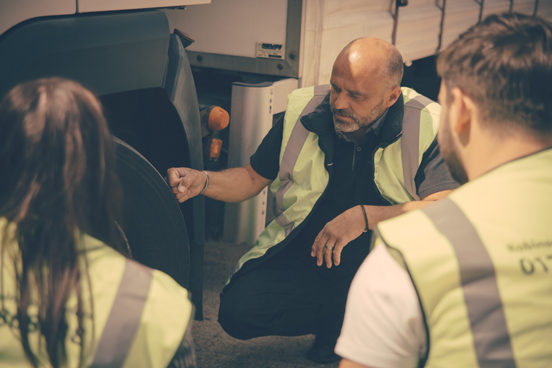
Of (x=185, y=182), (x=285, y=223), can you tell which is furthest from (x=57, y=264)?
(x=285, y=223)

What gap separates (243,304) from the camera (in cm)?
232

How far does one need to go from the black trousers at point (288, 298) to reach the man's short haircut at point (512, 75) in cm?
141

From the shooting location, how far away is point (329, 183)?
2.34 m

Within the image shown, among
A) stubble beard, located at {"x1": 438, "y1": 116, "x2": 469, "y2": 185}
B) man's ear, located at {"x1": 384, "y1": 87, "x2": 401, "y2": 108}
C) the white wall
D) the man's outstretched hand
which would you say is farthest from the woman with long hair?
the white wall

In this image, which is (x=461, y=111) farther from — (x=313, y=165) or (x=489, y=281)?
(x=313, y=165)

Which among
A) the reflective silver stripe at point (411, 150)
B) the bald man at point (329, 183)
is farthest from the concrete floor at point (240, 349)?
the reflective silver stripe at point (411, 150)

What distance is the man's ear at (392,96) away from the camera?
7.73 ft

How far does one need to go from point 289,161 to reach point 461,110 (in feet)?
4.14

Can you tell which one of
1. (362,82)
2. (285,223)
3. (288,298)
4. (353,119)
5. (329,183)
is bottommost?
(288,298)

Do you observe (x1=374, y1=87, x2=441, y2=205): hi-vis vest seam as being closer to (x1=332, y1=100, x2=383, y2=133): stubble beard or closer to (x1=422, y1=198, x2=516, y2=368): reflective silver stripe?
(x1=332, y1=100, x2=383, y2=133): stubble beard

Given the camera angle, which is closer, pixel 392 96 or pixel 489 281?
pixel 489 281

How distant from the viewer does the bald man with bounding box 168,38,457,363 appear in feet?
→ 7.44

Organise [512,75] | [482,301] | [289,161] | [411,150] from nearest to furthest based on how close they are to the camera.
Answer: [482,301], [512,75], [411,150], [289,161]

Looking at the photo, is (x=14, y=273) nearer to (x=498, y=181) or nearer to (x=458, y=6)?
(x=498, y=181)
